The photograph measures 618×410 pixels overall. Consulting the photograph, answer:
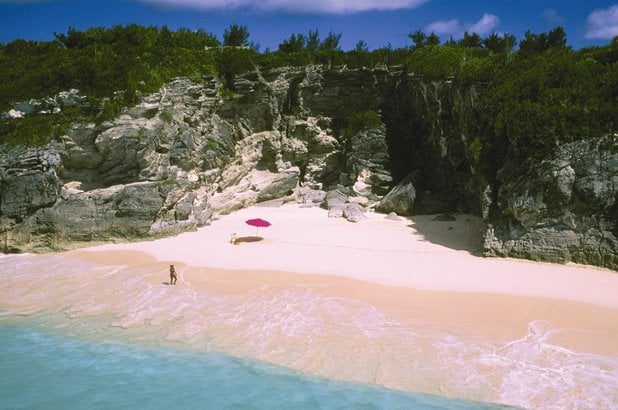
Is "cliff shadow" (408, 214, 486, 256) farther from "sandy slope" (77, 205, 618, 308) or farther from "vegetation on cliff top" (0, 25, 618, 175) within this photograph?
"vegetation on cliff top" (0, 25, 618, 175)

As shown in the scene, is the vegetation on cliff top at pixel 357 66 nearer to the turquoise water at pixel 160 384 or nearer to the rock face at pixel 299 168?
the rock face at pixel 299 168

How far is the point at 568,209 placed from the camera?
17906mm

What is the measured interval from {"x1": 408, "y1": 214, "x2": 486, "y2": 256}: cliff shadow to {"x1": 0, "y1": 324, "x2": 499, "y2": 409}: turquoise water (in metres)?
12.1

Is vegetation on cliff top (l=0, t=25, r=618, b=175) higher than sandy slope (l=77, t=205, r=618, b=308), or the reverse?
vegetation on cliff top (l=0, t=25, r=618, b=175)

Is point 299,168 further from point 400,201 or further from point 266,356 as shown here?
point 266,356

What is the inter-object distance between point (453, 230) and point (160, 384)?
17.7m

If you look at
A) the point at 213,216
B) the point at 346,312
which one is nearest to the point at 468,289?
the point at 346,312

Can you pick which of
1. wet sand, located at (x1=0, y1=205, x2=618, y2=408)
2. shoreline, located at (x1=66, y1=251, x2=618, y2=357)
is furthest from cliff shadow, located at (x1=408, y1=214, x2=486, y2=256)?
shoreline, located at (x1=66, y1=251, x2=618, y2=357)

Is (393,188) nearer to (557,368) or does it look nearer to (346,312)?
(346,312)

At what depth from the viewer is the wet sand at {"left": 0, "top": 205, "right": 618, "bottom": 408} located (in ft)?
34.1

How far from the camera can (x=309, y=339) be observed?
39.8ft

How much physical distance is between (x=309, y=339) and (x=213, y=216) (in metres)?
17.6

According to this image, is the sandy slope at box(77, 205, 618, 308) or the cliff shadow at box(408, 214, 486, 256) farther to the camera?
the cliff shadow at box(408, 214, 486, 256)

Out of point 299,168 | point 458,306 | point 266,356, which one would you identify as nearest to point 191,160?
point 299,168
